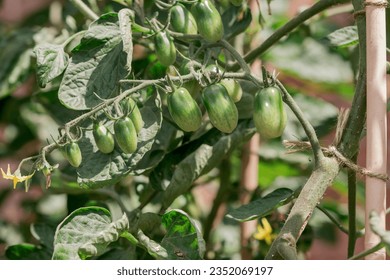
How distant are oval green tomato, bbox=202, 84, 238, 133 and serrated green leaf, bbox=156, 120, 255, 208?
0.59 ft

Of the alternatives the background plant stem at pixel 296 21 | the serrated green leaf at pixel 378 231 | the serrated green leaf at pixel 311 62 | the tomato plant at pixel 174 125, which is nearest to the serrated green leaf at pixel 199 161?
the tomato plant at pixel 174 125

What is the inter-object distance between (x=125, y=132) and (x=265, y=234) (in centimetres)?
48

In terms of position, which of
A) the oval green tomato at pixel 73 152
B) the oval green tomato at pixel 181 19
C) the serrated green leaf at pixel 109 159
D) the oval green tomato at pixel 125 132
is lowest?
the serrated green leaf at pixel 109 159

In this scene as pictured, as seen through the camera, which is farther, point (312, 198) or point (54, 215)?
point (54, 215)

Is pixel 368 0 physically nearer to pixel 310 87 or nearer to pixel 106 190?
pixel 106 190

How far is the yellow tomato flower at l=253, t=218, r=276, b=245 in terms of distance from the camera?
4.44 feet

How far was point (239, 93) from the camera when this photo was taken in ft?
3.39

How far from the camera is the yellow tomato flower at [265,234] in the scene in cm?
135

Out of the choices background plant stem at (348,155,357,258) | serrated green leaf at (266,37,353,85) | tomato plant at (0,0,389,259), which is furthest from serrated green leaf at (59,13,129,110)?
serrated green leaf at (266,37,353,85)

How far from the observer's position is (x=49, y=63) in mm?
1026

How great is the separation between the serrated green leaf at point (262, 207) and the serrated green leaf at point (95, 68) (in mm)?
218

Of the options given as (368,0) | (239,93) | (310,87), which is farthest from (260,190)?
(310,87)

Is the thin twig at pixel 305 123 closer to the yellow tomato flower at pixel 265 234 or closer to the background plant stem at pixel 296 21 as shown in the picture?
the background plant stem at pixel 296 21
